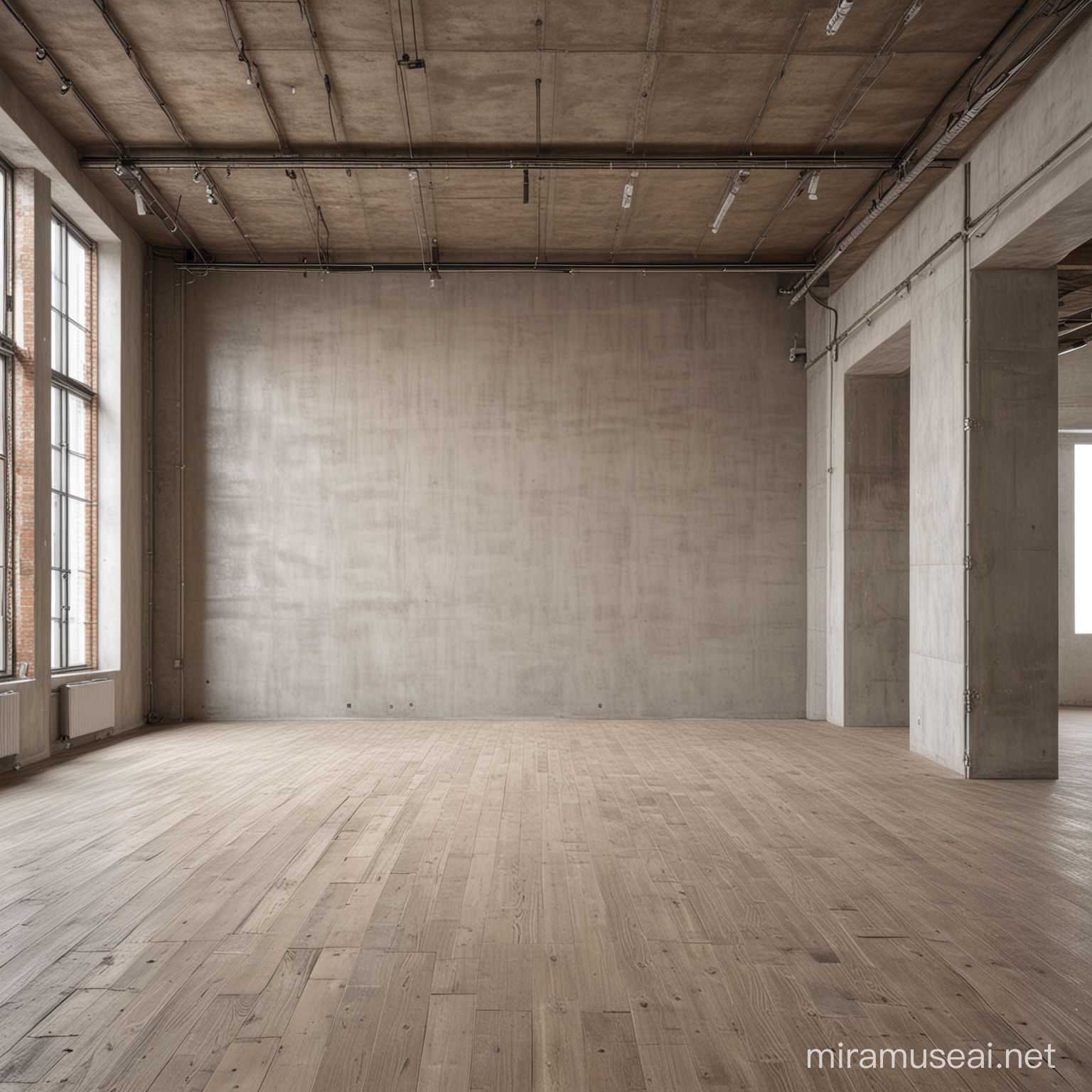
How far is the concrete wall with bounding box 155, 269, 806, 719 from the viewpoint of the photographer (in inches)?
448

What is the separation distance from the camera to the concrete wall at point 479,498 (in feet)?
37.3

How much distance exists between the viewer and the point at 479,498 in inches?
454

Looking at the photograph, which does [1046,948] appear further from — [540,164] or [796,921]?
[540,164]

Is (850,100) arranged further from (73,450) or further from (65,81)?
(73,450)

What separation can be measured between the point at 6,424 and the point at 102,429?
2105mm

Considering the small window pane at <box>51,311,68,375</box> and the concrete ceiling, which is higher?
the concrete ceiling

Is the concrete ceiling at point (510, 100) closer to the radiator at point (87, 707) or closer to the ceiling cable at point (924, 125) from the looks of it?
the ceiling cable at point (924, 125)

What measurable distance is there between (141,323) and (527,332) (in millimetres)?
4806

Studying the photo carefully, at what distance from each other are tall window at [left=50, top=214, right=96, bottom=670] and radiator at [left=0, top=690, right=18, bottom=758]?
179 centimetres

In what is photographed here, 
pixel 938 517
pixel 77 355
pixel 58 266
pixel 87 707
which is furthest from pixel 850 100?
pixel 87 707

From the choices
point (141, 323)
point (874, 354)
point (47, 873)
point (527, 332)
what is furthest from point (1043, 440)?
point (141, 323)

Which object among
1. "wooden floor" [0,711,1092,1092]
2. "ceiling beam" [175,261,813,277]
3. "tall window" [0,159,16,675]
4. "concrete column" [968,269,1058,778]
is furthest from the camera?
"ceiling beam" [175,261,813,277]

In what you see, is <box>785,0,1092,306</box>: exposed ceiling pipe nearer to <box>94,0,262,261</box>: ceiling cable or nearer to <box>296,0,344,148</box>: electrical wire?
<box>296,0,344,148</box>: electrical wire

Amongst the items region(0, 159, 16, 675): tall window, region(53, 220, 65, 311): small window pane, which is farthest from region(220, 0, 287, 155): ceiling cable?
region(53, 220, 65, 311): small window pane
